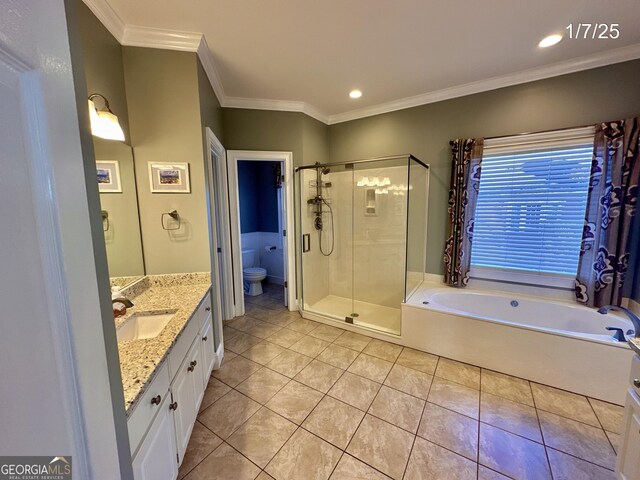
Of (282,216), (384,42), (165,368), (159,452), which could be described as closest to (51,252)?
(165,368)

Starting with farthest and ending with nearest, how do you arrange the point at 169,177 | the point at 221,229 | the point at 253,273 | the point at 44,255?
the point at 253,273 → the point at 221,229 → the point at 169,177 → the point at 44,255

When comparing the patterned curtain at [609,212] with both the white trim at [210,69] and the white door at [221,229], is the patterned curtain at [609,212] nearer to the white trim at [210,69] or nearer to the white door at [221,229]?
the white trim at [210,69]

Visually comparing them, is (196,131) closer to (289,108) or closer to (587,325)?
(289,108)

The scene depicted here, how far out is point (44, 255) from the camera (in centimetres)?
41

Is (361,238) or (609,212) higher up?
(609,212)

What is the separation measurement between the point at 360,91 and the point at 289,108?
880 millimetres

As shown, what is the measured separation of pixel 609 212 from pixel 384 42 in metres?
2.42

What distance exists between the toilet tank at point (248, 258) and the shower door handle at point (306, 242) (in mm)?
1550

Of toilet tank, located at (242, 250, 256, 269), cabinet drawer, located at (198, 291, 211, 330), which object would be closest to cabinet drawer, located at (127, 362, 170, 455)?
cabinet drawer, located at (198, 291, 211, 330)

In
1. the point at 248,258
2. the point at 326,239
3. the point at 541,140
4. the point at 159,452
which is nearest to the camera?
the point at 159,452

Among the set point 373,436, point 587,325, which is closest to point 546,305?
point 587,325

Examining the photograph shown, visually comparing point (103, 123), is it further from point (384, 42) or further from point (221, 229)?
point (384, 42)

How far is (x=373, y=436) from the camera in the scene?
1659 mm

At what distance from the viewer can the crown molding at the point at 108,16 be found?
1564 mm
